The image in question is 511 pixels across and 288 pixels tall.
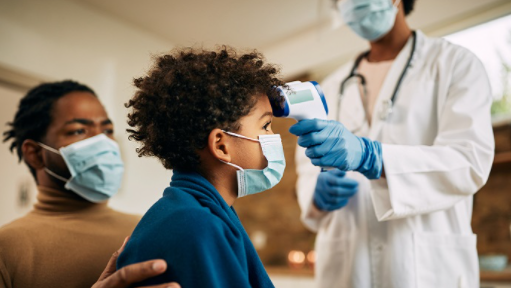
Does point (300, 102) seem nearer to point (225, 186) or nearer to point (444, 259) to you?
point (225, 186)

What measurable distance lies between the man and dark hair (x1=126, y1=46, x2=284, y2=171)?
40cm

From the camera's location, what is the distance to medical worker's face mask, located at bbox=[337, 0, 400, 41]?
5.05ft

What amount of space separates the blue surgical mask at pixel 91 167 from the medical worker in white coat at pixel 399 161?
28.9 inches

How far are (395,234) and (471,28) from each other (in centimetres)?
222

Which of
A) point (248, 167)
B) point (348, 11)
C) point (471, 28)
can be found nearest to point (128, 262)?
point (248, 167)

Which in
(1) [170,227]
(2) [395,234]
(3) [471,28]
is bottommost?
(2) [395,234]

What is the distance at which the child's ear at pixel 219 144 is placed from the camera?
989 millimetres

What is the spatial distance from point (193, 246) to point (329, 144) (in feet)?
1.68

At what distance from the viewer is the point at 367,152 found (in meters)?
1.19

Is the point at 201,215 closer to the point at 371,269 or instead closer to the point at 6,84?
the point at 371,269

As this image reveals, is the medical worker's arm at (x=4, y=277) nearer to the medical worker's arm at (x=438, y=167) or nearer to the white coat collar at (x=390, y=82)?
the medical worker's arm at (x=438, y=167)

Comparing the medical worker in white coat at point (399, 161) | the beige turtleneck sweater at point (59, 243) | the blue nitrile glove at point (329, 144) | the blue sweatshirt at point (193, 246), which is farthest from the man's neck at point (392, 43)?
the beige turtleneck sweater at point (59, 243)

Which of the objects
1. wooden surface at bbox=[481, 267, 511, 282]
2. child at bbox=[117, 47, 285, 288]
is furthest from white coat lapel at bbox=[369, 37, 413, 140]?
wooden surface at bbox=[481, 267, 511, 282]

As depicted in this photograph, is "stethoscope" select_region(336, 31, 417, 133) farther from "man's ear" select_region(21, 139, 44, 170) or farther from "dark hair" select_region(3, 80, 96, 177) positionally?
"man's ear" select_region(21, 139, 44, 170)
